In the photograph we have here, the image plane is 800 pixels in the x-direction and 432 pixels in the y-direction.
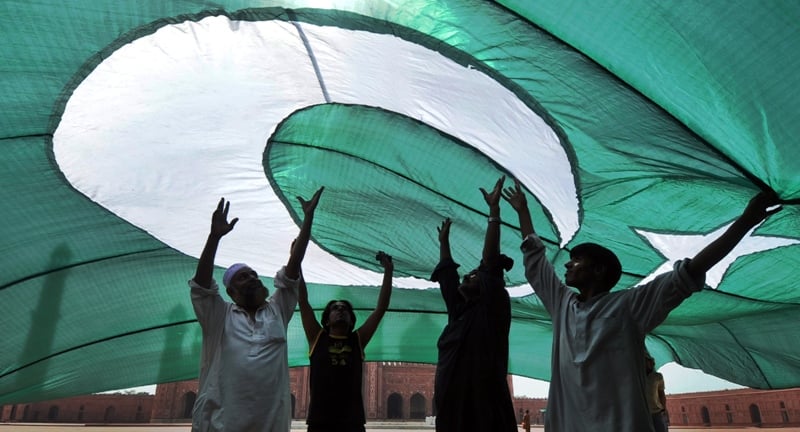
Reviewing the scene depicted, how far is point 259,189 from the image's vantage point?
387cm

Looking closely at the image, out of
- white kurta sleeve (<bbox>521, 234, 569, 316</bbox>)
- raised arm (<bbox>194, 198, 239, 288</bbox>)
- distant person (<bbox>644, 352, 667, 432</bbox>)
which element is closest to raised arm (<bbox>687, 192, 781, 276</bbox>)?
white kurta sleeve (<bbox>521, 234, 569, 316</bbox>)

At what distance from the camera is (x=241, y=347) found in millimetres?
2102

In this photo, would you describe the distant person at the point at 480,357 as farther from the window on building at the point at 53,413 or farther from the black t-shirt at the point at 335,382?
the window on building at the point at 53,413

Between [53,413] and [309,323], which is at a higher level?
[53,413]

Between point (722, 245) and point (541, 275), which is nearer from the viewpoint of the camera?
point (722, 245)

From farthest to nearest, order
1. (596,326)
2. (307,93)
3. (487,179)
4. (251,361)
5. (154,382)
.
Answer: (154,382)
(487,179)
(307,93)
(251,361)
(596,326)

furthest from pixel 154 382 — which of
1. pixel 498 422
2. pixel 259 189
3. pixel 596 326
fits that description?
pixel 596 326

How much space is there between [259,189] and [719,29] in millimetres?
2937

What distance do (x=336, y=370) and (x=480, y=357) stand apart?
0.71 meters

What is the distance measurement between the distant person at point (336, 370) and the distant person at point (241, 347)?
0.69ft

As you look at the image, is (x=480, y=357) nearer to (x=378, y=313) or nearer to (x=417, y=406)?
(x=378, y=313)

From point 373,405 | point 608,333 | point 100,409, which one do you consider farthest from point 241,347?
point 100,409

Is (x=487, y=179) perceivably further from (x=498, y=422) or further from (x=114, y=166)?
(x=114, y=166)

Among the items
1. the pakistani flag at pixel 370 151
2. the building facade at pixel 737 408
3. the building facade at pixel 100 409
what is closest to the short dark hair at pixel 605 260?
the pakistani flag at pixel 370 151
